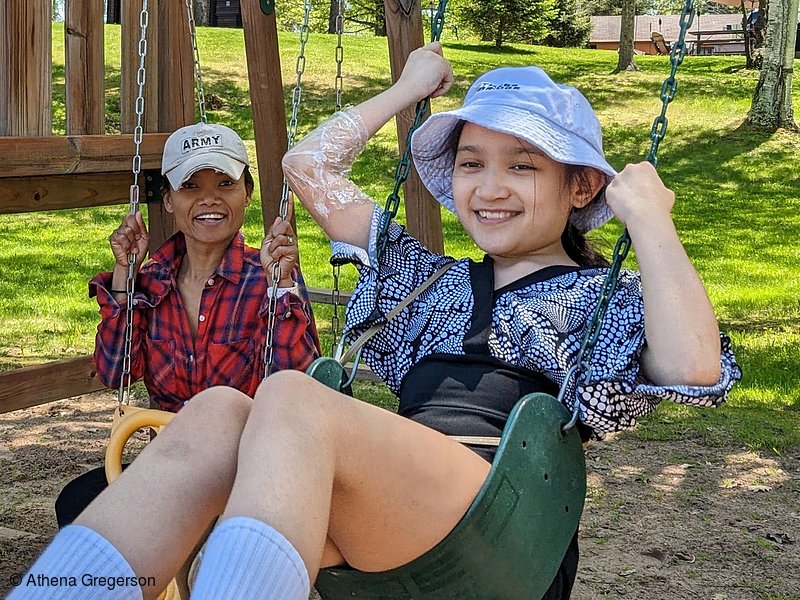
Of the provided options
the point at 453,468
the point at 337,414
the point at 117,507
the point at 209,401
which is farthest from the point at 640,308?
the point at 117,507

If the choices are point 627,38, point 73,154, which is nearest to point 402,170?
point 73,154

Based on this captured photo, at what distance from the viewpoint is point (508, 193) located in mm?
2445

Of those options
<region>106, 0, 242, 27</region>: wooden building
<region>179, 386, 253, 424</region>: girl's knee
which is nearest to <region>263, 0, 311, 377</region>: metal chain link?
<region>179, 386, 253, 424</region>: girl's knee

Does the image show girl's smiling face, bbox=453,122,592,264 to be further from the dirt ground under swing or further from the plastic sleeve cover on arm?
the dirt ground under swing

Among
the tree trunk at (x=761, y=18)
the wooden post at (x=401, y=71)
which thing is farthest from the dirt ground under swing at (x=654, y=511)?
the tree trunk at (x=761, y=18)

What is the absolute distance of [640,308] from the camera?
233 centimetres

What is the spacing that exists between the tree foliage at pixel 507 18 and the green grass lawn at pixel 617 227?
3.50ft

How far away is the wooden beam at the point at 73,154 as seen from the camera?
3.45 metres

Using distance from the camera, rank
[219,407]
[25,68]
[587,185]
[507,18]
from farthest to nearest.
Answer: [507,18], [25,68], [587,185], [219,407]

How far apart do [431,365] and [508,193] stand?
0.43 meters

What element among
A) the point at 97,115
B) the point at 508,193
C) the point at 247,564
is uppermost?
the point at 97,115

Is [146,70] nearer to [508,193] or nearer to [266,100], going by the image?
[266,100]

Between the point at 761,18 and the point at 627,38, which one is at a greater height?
the point at 761,18

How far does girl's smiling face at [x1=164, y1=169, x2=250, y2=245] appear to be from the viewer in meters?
3.29
